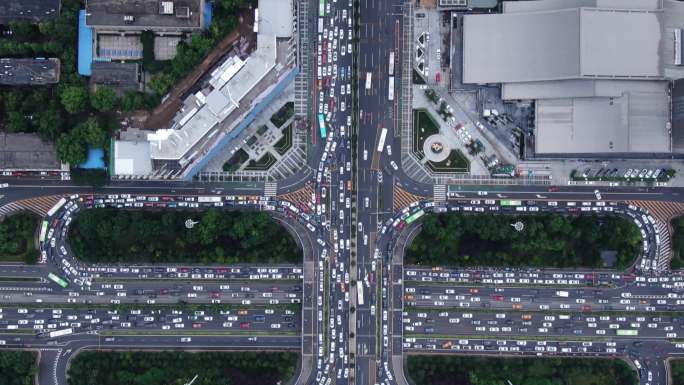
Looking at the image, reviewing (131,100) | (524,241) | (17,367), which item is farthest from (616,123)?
(17,367)

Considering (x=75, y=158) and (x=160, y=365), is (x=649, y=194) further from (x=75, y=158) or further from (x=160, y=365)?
(x=75, y=158)

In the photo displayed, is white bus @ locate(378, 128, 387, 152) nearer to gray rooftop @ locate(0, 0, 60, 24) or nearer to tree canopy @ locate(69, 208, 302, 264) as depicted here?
tree canopy @ locate(69, 208, 302, 264)

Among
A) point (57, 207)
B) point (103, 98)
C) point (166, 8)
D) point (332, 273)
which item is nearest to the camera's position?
point (166, 8)

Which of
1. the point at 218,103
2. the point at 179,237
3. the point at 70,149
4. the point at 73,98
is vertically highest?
the point at 73,98

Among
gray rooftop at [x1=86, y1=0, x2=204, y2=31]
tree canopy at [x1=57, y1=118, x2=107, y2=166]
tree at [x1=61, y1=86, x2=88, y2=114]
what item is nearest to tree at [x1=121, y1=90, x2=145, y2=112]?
tree canopy at [x1=57, y1=118, x2=107, y2=166]

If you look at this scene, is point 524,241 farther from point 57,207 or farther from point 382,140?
point 57,207

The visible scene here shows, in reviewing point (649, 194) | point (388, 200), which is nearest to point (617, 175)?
point (649, 194)

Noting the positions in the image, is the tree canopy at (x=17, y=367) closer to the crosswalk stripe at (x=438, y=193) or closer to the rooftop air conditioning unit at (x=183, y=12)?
the rooftop air conditioning unit at (x=183, y=12)
